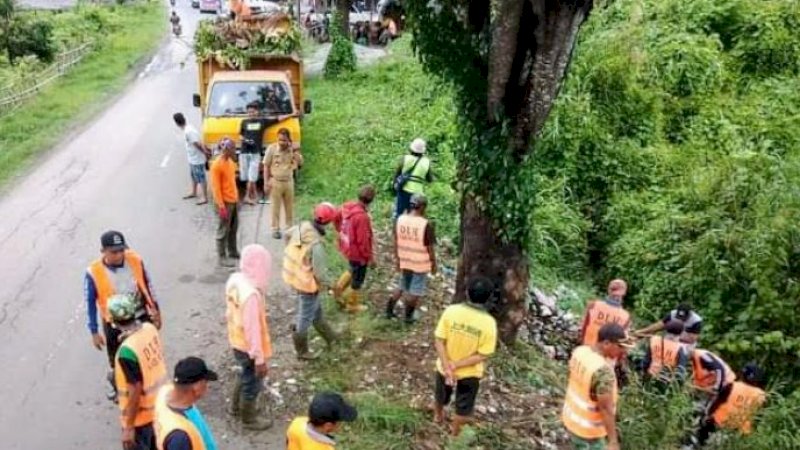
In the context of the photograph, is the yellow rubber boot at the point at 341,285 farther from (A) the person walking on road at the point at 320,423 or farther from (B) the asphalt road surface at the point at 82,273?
(A) the person walking on road at the point at 320,423

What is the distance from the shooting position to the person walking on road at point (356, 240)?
930 centimetres

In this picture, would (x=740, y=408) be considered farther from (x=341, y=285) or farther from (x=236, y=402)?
(x=236, y=402)

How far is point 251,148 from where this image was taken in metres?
13.2

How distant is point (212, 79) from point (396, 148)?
3.76m

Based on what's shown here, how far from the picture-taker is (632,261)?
13086 millimetres

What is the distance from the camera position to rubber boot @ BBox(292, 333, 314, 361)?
8.40 m

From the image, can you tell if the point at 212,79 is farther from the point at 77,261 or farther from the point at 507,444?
the point at 507,444

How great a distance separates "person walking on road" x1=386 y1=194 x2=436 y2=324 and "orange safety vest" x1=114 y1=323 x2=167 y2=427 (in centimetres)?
364

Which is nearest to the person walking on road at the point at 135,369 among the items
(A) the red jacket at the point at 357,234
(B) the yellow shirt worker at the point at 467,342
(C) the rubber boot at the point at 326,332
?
(B) the yellow shirt worker at the point at 467,342

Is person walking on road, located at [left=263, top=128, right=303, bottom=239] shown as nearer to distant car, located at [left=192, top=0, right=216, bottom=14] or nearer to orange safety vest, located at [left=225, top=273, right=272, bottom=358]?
orange safety vest, located at [left=225, top=273, right=272, bottom=358]

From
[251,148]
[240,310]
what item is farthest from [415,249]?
[251,148]

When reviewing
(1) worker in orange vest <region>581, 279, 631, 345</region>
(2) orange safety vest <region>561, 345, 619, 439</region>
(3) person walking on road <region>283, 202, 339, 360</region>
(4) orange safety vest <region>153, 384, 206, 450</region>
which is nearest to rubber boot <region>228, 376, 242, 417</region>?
(3) person walking on road <region>283, 202, 339, 360</region>

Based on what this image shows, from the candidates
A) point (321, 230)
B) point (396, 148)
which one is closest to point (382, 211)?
point (396, 148)

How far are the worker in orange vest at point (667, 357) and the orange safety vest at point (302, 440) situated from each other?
15.0 ft
